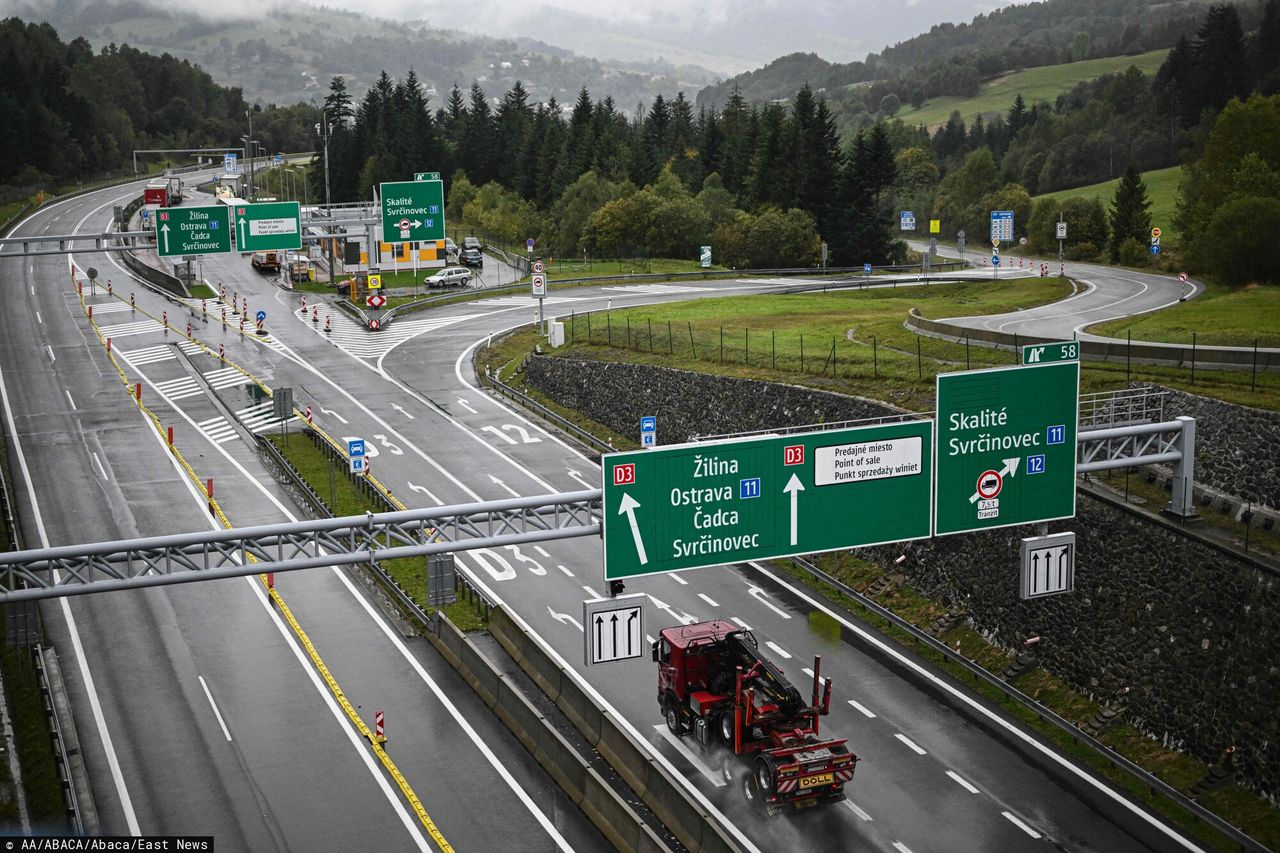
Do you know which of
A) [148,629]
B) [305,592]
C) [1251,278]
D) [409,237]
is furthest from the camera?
[409,237]

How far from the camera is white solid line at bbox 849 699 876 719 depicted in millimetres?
34969

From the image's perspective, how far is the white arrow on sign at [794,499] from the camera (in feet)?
82.7

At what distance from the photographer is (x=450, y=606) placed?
42062 mm

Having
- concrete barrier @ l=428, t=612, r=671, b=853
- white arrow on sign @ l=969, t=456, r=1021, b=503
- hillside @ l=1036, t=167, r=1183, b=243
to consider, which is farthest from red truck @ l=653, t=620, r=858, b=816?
hillside @ l=1036, t=167, r=1183, b=243

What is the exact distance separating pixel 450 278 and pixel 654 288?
15994mm

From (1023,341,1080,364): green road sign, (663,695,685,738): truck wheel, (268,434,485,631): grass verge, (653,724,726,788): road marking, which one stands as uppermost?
(1023,341,1080,364): green road sign

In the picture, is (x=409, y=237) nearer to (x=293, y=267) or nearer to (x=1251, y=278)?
(x=293, y=267)

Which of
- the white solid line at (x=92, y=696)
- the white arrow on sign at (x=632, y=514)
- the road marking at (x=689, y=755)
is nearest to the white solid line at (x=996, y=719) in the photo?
the road marking at (x=689, y=755)

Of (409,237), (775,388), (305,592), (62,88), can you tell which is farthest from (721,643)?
(62,88)

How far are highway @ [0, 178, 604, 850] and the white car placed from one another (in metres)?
37.1

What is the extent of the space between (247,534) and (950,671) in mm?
21686

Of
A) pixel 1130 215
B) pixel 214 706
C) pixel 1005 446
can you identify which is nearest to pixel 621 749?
pixel 214 706

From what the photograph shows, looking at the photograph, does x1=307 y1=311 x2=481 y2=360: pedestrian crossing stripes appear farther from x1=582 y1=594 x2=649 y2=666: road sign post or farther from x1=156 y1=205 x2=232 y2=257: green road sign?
x1=582 y1=594 x2=649 y2=666: road sign post

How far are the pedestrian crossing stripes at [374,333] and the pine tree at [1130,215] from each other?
56.3 metres
